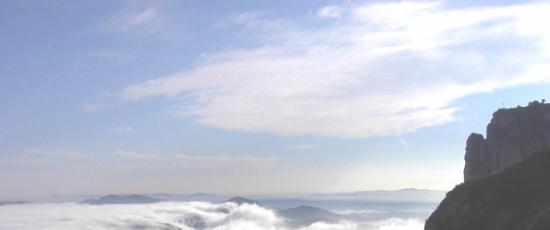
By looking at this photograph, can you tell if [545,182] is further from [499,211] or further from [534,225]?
[534,225]

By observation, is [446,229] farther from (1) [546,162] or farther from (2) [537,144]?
(2) [537,144]

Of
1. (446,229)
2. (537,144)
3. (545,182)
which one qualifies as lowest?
(446,229)

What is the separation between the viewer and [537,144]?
7859 inches

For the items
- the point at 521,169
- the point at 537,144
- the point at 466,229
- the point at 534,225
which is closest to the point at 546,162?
the point at 521,169

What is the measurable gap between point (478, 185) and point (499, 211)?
8697 millimetres

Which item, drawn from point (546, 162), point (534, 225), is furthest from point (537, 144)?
point (534, 225)

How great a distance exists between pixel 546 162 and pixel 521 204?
35.4 ft

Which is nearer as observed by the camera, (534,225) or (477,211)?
(534,225)

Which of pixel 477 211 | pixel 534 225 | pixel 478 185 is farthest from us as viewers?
pixel 478 185

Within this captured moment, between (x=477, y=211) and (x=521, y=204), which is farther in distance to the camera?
(x=477, y=211)

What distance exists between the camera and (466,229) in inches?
2682

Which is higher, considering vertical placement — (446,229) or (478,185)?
(478,185)

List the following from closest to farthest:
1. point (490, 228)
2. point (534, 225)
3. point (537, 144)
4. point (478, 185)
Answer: point (534, 225) < point (490, 228) < point (478, 185) < point (537, 144)

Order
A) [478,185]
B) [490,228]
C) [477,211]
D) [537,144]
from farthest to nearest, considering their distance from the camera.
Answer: [537,144], [478,185], [477,211], [490,228]
